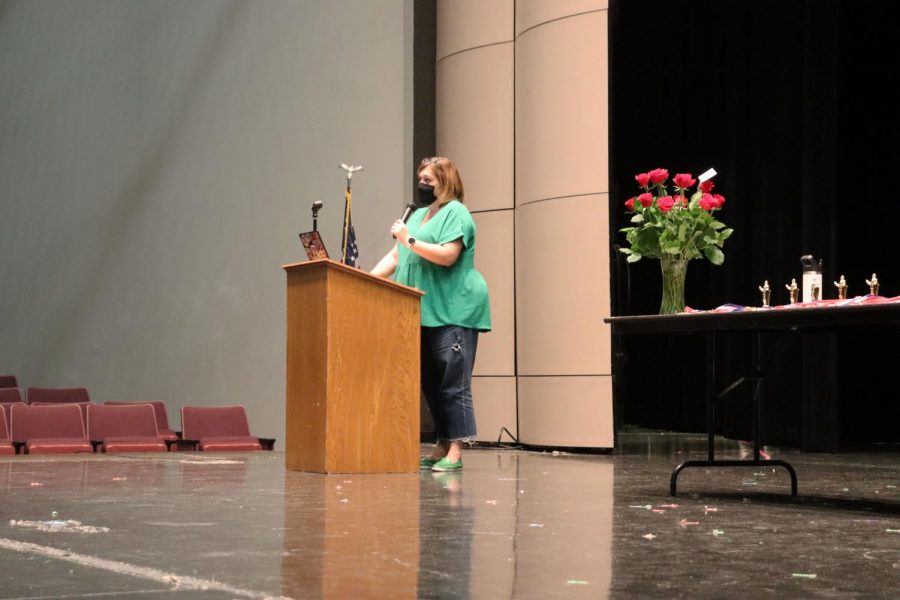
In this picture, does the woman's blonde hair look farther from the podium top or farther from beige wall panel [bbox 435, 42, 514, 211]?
beige wall panel [bbox 435, 42, 514, 211]

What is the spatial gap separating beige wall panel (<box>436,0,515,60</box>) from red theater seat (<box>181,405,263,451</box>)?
2949 millimetres

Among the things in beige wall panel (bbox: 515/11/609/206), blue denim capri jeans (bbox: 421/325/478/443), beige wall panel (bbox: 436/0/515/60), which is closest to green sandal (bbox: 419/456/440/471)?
blue denim capri jeans (bbox: 421/325/478/443)

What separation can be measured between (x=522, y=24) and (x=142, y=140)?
14.8ft

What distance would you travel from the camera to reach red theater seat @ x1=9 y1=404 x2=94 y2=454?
6.46 metres

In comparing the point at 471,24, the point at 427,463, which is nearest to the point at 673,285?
the point at 427,463

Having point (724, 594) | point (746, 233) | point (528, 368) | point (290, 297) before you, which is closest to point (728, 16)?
point (746, 233)

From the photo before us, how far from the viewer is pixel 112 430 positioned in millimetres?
6895

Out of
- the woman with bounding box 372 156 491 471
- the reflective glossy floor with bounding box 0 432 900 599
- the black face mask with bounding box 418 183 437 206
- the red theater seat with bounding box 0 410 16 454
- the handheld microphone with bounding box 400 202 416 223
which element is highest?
the black face mask with bounding box 418 183 437 206

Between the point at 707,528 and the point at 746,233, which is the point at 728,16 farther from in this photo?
the point at 707,528

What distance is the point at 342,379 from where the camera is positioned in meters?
4.91

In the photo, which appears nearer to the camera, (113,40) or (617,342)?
(617,342)

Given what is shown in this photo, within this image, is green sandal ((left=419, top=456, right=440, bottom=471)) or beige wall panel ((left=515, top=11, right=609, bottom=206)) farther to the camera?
beige wall panel ((left=515, top=11, right=609, bottom=206))

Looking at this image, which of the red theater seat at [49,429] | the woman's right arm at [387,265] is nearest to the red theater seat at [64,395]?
the red theater seat at [49,429]

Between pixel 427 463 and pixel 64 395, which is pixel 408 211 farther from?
pixel 64 395
